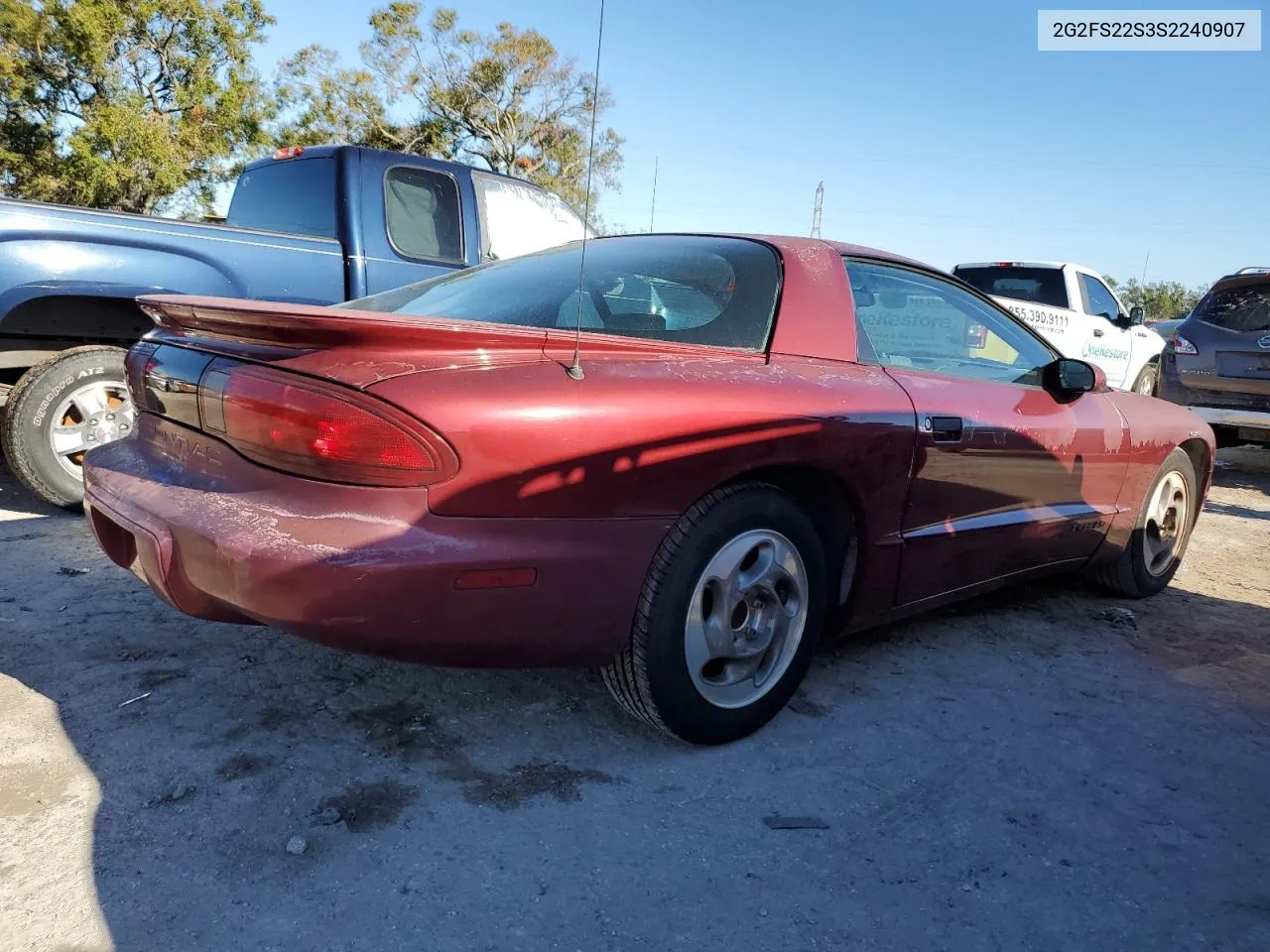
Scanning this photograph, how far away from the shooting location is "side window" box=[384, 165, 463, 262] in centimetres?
546

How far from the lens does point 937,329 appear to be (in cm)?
343

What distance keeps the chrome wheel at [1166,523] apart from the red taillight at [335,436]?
354cm

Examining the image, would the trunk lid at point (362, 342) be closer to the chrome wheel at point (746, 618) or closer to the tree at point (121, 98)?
the chrome wheel at point (746, 618)

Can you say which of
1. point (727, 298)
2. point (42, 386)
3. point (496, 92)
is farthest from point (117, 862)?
point (496, 92)

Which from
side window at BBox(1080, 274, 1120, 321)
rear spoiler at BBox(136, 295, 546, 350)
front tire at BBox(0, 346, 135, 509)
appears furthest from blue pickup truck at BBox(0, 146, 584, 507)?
side window at BBox(1080, 274, 1120, 321)

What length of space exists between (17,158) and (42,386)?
21.5m

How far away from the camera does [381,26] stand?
94.2 feet

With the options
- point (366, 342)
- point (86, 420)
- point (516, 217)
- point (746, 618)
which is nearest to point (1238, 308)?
point (516, 217)

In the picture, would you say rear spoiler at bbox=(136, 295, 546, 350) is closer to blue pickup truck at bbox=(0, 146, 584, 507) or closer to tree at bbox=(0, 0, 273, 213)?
blue pickup truck at bbox=(0, 146, 584, 507)

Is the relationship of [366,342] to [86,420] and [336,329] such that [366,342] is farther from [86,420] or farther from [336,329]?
[86,420]

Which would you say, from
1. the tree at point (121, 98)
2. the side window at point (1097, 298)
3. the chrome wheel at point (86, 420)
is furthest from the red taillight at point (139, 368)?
the tree at point (121, 98)

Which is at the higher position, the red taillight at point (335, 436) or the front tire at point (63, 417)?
the red taillight at point (335, 436)

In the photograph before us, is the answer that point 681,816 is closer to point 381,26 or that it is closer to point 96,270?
point 96,270

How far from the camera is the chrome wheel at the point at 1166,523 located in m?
4.28
